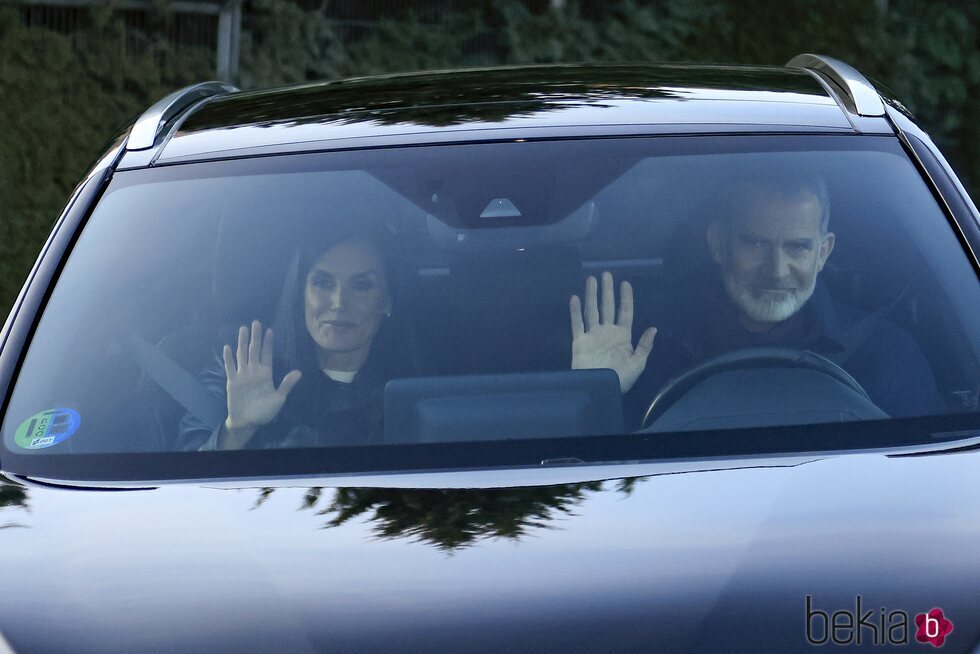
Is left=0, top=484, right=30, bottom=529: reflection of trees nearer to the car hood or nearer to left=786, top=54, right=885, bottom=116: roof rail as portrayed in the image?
the car hood

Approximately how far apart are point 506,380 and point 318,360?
1.31ft

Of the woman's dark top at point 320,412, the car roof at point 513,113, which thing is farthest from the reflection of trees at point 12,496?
the car roof at point 513,113

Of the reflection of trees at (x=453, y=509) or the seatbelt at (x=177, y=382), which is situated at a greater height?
the seatbelt at (x=177, y=382)

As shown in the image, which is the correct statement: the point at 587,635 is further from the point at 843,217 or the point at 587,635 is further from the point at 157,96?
the point at 157,96

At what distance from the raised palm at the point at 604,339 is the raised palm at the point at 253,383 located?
50 cm

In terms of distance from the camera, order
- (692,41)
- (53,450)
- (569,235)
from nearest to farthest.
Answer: (53,450) → (569,235) → (692,41)

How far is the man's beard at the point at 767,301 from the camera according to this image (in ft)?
8.39

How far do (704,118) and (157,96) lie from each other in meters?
7.30

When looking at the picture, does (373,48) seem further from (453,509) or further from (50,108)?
(453,509)

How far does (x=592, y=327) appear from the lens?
8.16 ft

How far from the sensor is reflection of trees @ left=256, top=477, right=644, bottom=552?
72.4 inches

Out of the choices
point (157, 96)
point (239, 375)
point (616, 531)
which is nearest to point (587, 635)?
→ point (616, 531)

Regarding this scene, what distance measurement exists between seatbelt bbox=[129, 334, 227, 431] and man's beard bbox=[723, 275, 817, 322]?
0.95 metres

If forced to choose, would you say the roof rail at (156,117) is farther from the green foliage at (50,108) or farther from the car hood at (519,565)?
the green foliage at (50,108)
